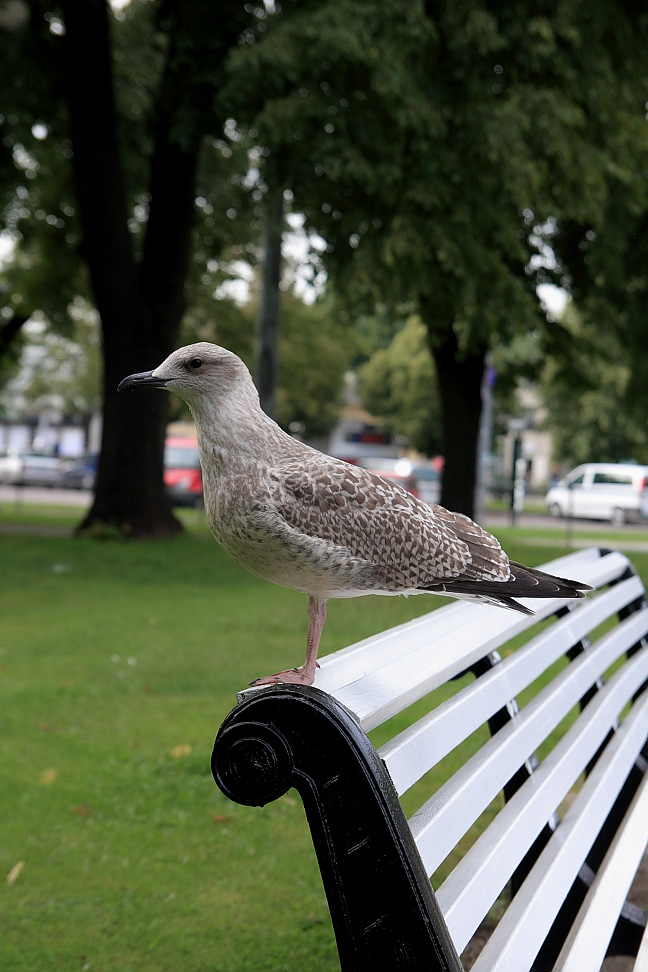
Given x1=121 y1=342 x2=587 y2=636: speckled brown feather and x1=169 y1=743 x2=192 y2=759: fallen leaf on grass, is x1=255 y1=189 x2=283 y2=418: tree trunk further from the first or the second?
x1=121 y1=342 x2=587 y2=636: speckled brown feather

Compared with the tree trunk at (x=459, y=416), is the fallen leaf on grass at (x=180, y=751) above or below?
below

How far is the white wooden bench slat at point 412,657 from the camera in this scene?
1775 mm

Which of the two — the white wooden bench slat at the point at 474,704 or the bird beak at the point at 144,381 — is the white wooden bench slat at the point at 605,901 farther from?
the bird beak at the point at 144,381

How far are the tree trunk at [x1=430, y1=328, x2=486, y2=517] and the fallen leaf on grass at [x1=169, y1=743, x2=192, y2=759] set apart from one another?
11.6m

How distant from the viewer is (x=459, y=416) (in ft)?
53.0

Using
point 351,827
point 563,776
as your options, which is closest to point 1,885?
point 563,776

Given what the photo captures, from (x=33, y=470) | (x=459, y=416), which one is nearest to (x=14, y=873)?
(x=459, y=416)

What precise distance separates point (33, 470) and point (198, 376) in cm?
4158

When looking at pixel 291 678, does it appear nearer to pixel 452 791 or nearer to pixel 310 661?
pixel 310 661

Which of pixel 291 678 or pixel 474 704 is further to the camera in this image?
pixel 474 704

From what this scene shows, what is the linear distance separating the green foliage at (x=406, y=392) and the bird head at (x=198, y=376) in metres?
50.5

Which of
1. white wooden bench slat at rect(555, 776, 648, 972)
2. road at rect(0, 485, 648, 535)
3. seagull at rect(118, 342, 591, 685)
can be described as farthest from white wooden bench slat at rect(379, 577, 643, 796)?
road at rect(0, 485, 648, 535)

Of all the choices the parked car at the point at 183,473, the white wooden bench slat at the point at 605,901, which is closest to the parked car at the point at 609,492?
the parked car at the point at 183,473

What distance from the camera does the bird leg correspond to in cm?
189
